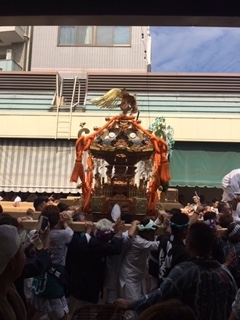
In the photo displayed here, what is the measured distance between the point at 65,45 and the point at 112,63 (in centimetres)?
218

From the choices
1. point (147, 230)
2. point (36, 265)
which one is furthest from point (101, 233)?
point (36, 265)

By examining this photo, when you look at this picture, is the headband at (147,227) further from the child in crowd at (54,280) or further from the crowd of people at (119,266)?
the child in crowd at (54,280)

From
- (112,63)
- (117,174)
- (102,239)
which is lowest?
(102,239)

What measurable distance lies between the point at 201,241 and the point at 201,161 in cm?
1253

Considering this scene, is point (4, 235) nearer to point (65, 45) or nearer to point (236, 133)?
point (236, 133)

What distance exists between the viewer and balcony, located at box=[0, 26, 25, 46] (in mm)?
18750

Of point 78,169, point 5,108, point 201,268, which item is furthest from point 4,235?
point 5,108

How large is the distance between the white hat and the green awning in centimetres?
1270

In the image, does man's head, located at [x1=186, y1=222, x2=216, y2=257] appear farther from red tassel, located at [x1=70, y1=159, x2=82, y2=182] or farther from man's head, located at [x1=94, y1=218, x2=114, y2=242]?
red tassel, located at [x1=70, y1=159, x2=82, y2=182]

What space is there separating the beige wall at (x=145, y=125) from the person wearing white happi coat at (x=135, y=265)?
411 inches

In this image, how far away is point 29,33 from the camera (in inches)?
778

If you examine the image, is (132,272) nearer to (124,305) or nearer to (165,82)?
(124,305)

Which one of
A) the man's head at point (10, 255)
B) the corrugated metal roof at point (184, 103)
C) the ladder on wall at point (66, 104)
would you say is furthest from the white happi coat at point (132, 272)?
the corrugated metal roof at point (184, 103)

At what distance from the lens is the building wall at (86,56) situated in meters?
18.8
